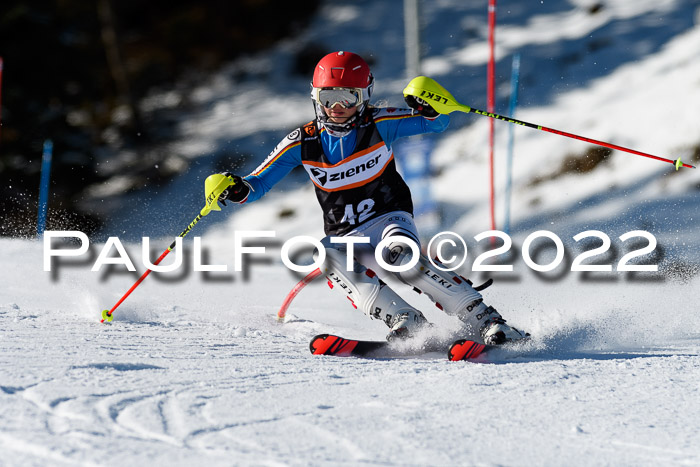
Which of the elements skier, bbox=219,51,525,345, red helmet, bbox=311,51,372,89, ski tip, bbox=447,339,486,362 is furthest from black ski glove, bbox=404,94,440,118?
ski tip, bbox=447,339,486,362

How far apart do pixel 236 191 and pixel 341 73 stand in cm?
92

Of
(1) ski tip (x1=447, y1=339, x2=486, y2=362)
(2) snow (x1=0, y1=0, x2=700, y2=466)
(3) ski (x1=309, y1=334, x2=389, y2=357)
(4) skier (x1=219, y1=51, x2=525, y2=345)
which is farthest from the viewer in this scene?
(4) skier (x1=219, y1=51, x2=525, y2=345)

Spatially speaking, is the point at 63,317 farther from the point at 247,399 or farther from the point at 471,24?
the point at 471,24

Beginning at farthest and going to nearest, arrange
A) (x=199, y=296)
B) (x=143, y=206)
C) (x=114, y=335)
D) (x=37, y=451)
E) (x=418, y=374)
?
(x=143, y=206) → (x=199, y=296) → (x=114, y=335) → (x=418, y=374) → (x=37, y=451)

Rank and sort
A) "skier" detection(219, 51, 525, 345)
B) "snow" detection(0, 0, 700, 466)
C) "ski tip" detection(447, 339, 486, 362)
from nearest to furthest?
"snow" detection(0, 0, 700, 466), "ski tip" detection(447, 339, 486, 362), "skier" detection(219, 51, 525, 345)

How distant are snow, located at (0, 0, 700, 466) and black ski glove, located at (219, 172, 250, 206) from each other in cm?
78

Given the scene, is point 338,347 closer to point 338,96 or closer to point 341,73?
point 338,96

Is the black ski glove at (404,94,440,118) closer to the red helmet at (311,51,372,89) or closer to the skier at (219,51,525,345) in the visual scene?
the skier at (219,51,525,345)

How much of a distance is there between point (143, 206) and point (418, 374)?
40.7ft

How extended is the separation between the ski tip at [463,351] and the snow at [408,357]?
13cm

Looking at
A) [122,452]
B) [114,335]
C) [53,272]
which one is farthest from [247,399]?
[53,272]

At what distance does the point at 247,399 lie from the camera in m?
3.29

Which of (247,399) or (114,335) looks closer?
(247,399)

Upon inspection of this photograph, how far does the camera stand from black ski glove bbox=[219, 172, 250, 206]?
16.1ft
